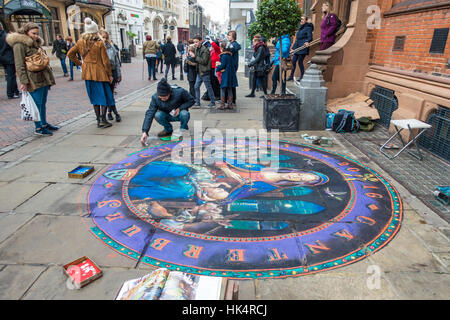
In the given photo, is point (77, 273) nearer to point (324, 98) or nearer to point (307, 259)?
point (307, 259)

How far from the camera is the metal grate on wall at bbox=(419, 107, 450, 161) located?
4824 millimetres

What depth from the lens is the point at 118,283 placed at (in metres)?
2.35

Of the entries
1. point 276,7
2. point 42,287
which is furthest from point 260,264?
point 276,7

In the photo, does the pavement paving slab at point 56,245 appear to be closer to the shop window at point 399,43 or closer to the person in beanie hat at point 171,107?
the person in beanie hat at point 171,107

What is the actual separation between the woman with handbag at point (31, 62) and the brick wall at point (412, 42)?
687cm

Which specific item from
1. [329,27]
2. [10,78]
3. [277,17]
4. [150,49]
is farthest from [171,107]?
[150,49]

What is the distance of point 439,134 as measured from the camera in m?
4.98

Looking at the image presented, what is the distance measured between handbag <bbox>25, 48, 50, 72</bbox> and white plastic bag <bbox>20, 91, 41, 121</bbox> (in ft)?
1.57

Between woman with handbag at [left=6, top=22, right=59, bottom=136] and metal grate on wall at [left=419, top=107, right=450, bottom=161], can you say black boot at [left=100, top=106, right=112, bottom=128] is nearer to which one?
woman with handbag at [left=6, top=22, right=59, bottom=136]

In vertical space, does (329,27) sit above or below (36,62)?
above

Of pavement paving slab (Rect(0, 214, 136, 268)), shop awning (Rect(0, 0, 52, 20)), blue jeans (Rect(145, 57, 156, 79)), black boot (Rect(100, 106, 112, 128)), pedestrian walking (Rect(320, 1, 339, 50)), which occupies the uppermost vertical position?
shop awning (Rect(0, 0, 52, 20))

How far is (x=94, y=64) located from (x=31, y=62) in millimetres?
1063

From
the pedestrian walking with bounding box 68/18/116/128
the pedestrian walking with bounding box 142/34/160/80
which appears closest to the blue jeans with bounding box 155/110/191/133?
the pedestrian walking with bounding box 68/18/116/128

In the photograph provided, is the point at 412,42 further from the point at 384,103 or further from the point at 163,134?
the point at 163,134
